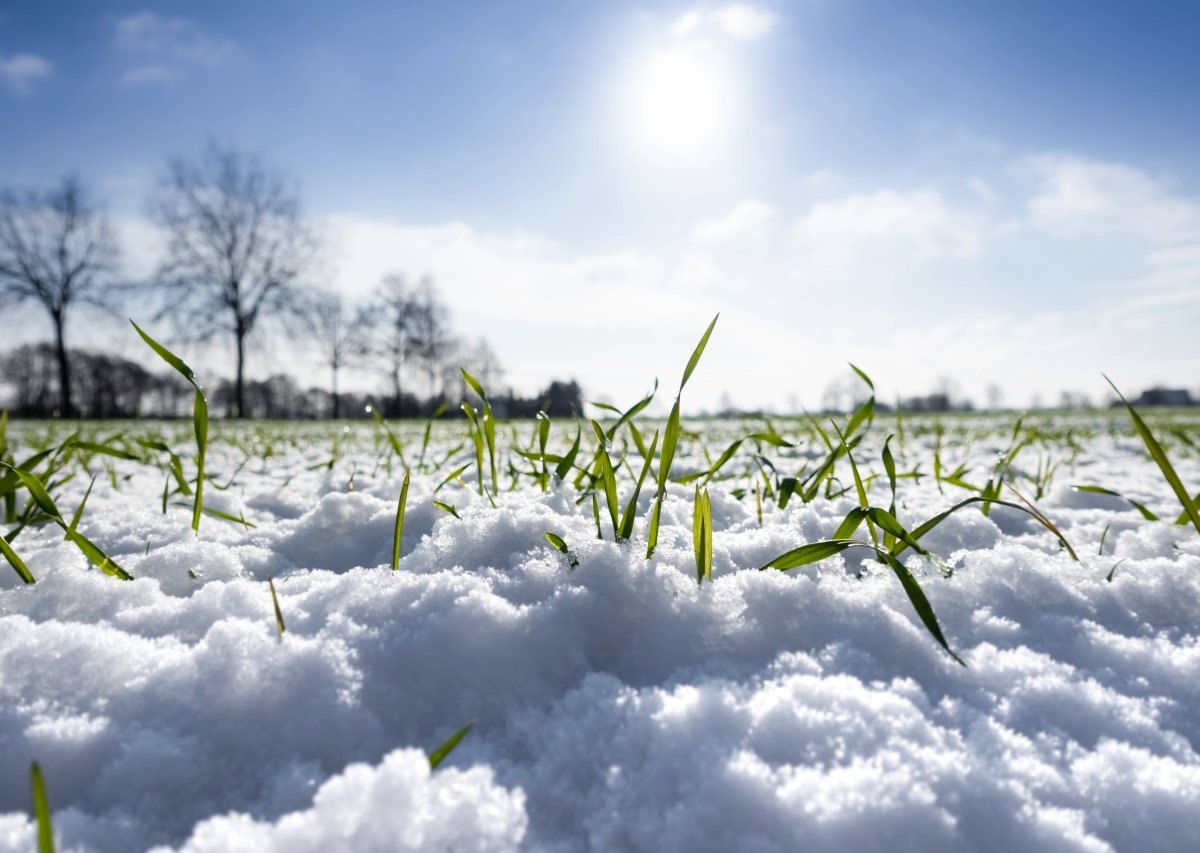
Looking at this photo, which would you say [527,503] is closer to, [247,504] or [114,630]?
[114,630]

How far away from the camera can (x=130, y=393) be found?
5019cm

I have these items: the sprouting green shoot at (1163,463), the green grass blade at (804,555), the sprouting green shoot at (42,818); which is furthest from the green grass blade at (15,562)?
the sprouting green shoot at (1163,463)

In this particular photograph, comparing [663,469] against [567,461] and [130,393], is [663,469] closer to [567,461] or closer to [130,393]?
[567,461]

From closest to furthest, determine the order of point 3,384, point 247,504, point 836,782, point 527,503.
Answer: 1. point 836,782
2. point 527,503
3. point 247,504
4. point 3,384

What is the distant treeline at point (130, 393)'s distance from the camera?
39.3 m

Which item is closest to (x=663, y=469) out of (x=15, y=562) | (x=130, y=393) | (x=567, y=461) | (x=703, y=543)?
(x=703, y=543)

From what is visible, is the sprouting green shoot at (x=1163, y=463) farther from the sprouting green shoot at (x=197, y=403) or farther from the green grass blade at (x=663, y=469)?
the sprouting green shoot at (x=197, y=403)

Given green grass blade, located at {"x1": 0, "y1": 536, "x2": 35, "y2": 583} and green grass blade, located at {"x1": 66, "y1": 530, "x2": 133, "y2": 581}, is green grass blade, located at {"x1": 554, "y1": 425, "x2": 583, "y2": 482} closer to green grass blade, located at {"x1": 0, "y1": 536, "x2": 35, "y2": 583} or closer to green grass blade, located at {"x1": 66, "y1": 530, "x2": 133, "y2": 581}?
green grass blade, located at {"x1": 66, "y1": 530, "x2": 133, "y2": 581}

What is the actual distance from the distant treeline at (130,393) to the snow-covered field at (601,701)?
32643 mm

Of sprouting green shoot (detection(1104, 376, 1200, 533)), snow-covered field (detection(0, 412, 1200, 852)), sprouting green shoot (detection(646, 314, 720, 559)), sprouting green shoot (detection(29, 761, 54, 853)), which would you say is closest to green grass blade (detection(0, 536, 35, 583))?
snow-covered field (detection(0, 412, 1200, 852))

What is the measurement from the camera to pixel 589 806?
63cm

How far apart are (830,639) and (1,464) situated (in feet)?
4.79

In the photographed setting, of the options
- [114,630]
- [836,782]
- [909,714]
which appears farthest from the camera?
[114,630]

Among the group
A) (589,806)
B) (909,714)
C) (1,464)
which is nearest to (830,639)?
(909,714)
